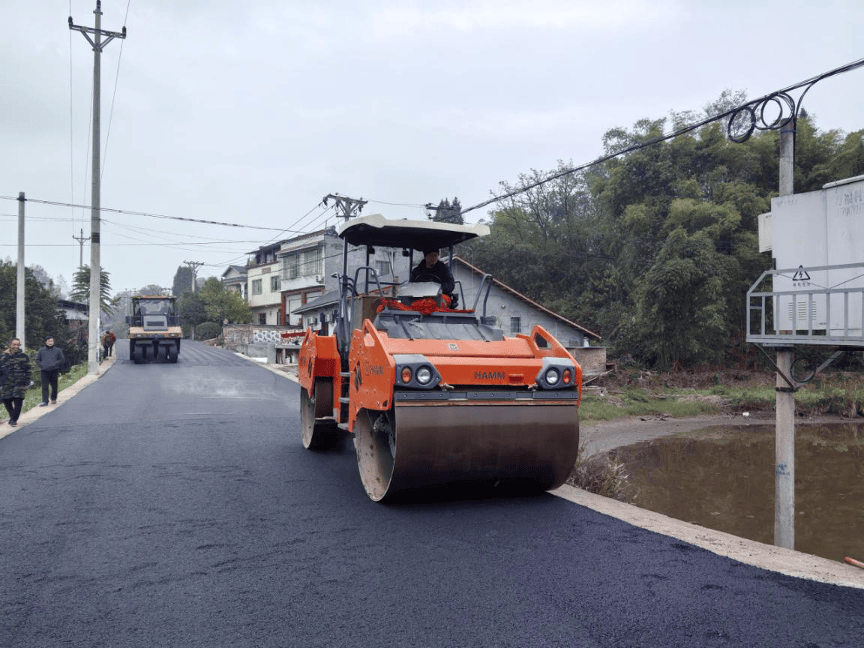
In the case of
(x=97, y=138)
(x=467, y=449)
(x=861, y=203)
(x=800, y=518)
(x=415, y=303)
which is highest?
(x=97, y=138)

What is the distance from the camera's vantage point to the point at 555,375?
19.0 ft

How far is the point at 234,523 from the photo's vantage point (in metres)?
→ 5.70

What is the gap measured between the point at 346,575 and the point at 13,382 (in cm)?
1003

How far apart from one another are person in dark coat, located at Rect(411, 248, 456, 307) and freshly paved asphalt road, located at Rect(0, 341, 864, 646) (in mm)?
2298

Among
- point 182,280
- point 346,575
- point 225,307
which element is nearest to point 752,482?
point 346,575

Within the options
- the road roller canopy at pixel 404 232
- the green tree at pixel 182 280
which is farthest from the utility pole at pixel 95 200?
the green tree at pixel 182 280

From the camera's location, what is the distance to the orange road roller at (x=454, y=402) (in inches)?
213

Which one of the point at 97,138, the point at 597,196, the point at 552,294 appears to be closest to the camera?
the point at 97,138

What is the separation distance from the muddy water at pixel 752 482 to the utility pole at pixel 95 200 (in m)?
18.5

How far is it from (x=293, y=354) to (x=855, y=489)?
21.4 metres

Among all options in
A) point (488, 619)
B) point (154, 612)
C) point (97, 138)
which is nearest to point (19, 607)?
point (154, 612)

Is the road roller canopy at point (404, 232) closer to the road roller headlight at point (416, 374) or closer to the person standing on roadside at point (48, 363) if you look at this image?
the road roller headlight at point (416, 374)

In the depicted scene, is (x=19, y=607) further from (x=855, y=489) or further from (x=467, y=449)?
(x=855, y=489)

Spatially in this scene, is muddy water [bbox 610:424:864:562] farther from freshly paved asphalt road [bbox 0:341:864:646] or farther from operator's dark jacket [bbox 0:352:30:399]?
operator's dark jacket [bbox 0:352:30:399]
